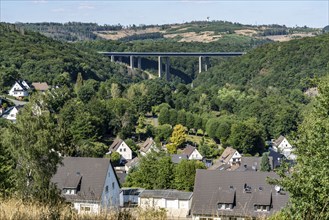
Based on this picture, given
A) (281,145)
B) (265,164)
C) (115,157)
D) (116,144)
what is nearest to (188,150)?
(116,144)

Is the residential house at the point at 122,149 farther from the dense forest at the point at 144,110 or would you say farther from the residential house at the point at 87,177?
the residential house at the point at 87,177

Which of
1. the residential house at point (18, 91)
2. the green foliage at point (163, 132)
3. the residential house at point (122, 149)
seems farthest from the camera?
the residential house at point (18, 91)

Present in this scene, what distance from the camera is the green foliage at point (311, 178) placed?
26.9ft

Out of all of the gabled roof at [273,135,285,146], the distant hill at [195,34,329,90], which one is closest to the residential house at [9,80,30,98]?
the gabled roof at [273,135,285,146]

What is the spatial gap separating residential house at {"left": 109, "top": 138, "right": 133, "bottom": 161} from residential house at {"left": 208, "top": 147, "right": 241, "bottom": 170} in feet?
25.3

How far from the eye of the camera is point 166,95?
218 ft

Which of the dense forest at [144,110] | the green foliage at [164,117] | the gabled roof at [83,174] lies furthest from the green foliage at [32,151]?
the green foliage at [164,117]

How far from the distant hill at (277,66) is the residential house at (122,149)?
171 ft

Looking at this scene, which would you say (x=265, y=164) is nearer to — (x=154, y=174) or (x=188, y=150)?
(x=188, y=150)

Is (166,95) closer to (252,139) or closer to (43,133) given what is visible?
(252,139)

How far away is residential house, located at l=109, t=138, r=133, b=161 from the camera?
152 feet

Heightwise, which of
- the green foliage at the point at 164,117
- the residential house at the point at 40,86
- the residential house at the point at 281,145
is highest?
the residential house at the point at 40,86

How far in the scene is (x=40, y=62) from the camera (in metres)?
76.9

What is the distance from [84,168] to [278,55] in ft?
290
